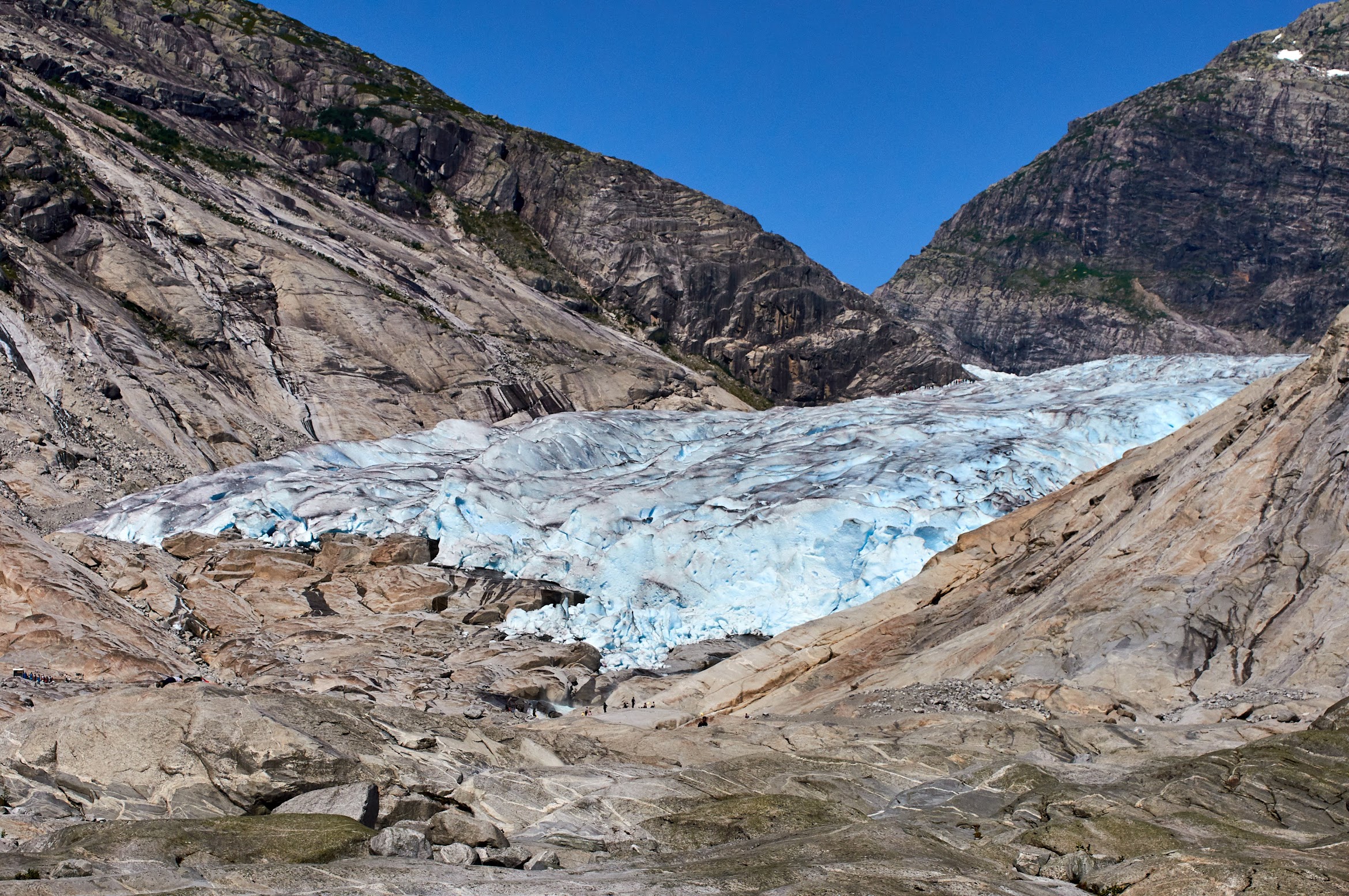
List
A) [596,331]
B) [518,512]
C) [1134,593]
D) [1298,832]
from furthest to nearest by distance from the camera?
[596,331] → [518,512] → [1134,593] → [1298,832]

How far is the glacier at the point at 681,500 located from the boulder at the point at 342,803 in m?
15.9

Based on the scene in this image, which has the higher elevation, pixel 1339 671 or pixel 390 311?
pixel 390 311

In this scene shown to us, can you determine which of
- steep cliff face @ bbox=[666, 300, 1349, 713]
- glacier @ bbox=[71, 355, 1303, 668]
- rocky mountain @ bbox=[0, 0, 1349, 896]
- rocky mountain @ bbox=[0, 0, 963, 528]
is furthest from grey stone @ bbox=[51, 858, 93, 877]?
rocky mountain @ bbox=[0, 0, 963, 528]

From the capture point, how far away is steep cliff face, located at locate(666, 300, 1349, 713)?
17797 mm

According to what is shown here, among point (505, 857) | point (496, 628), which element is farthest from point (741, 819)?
point (496, 628)

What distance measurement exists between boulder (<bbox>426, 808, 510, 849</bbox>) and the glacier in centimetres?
1626

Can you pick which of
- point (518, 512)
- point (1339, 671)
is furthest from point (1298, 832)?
point (518, 512)

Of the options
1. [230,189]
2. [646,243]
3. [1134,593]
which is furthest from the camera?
[646,243]

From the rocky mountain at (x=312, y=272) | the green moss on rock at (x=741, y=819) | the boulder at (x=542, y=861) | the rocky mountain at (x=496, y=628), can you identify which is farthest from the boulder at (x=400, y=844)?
the rocky mountain at (x=312, y=272)

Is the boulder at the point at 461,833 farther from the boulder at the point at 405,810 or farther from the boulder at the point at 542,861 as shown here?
the boulder at the point at 542,861

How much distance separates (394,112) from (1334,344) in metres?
63.1

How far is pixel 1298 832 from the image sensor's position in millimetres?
11297

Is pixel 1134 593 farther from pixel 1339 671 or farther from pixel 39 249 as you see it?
pixel 39 249

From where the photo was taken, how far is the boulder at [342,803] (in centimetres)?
1165
